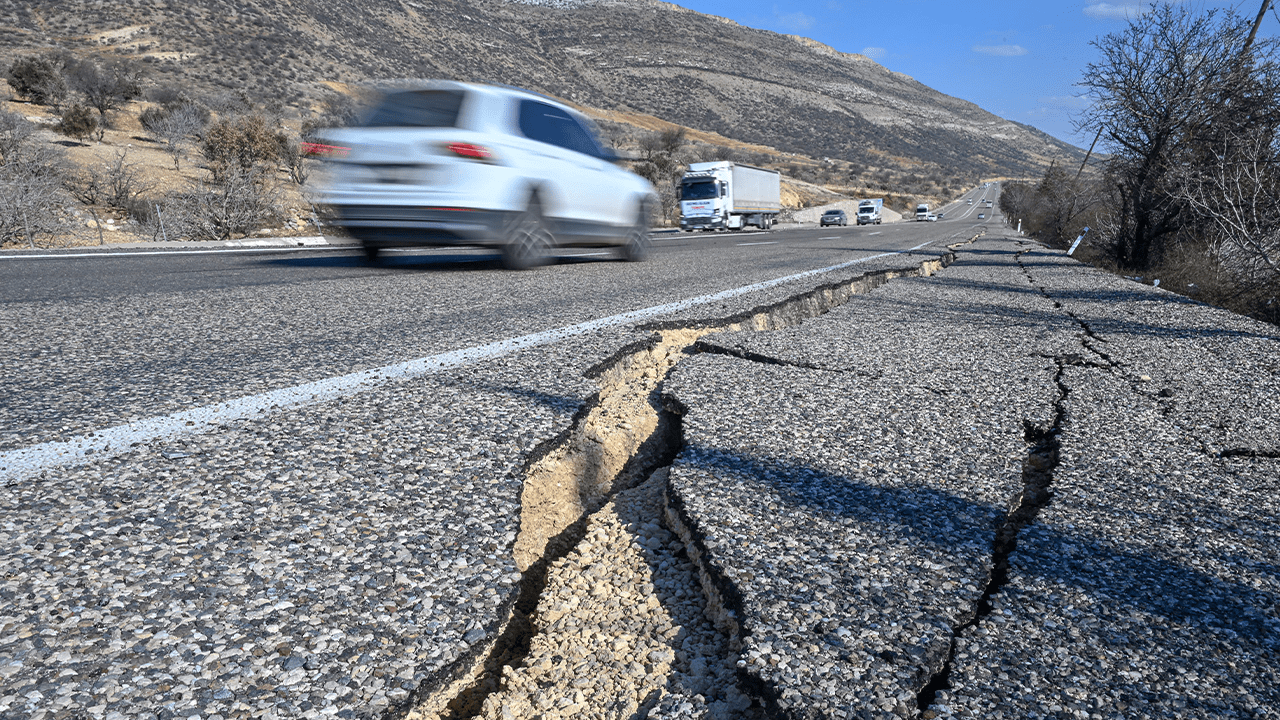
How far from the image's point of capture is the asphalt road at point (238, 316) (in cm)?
238

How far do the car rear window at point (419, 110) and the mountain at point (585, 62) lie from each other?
9.55 ft

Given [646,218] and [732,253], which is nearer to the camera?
[646,218]

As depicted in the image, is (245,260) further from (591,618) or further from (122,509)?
(591,618)

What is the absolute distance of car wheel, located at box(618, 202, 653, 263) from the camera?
27.7 feet

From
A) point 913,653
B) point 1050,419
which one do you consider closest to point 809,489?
point 913,653

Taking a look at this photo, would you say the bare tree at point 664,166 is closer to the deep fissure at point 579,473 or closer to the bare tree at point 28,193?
the bare tree at point 28,193

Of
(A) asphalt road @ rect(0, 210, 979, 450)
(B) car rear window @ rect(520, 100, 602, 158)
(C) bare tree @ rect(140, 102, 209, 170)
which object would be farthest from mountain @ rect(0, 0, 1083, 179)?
(C) bare tree @ rect(140, 102, 209, 170)

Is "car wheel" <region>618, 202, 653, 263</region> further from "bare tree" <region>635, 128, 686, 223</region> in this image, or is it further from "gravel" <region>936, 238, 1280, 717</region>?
"bare tree" <region>635, 128, 686, 223</region>

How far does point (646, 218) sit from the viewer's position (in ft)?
28.5

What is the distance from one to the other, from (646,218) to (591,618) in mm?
7576

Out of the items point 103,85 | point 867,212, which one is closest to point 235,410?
point 103,85

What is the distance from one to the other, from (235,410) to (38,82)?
109ft

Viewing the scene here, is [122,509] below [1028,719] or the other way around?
the other way around

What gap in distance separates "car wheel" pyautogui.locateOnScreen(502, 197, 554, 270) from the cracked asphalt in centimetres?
342
